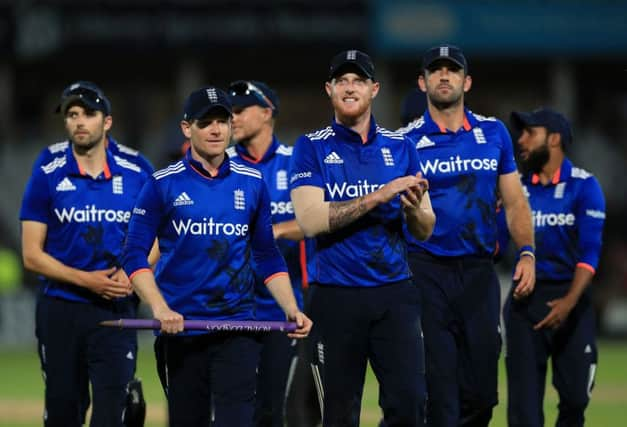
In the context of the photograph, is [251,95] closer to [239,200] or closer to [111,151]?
[111,151]

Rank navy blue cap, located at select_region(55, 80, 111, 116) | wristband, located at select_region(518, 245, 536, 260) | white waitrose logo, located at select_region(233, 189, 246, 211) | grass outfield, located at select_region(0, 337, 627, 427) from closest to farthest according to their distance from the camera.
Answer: white waitrose logo, located at select_region(233, 189, 246, 211) < navy blue cap, located at select_region(55, 80, 111, 116) < wristband, located at select_region(518, 245, 536, 260) < grass outfield, located at select_region(0, 337, 627, 427)

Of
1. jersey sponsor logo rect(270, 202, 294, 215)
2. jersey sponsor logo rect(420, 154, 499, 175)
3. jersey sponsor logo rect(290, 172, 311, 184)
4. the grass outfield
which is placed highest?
jersey sponsor logo rect(420, 154, 499, 175)

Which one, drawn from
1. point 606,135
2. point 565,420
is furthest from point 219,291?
point 606,135

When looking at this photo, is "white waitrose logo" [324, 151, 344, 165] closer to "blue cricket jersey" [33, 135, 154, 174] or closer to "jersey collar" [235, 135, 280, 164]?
"blue cricket jersey" [33, 135, 154, 174]

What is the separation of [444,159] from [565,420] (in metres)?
2.39

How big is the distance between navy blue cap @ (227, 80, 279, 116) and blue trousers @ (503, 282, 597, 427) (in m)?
2.37

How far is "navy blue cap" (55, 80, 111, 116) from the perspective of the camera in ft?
31.3

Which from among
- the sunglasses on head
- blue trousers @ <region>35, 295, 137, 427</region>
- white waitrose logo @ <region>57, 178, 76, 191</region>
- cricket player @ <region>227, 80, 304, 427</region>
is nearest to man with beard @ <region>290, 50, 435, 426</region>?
blue trousers @ <region>35, 295, 137, 427</region>

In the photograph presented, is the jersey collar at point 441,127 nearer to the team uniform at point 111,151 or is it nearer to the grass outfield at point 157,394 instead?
the team uniform at point 111,151

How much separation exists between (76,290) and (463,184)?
2.72 metres

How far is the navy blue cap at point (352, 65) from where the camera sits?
27.6 ft

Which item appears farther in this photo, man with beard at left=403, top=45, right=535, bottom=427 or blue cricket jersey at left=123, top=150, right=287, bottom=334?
man with beard at left=403, top=45, right=535, bottom=427

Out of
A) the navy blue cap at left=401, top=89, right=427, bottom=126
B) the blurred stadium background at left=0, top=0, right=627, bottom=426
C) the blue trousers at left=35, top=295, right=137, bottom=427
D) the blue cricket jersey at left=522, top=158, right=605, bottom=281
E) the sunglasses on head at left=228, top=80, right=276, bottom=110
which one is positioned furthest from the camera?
the blurred stadium background at left=0, top=0, right=627, bottom=426

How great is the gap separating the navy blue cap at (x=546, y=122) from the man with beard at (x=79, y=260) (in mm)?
3132
